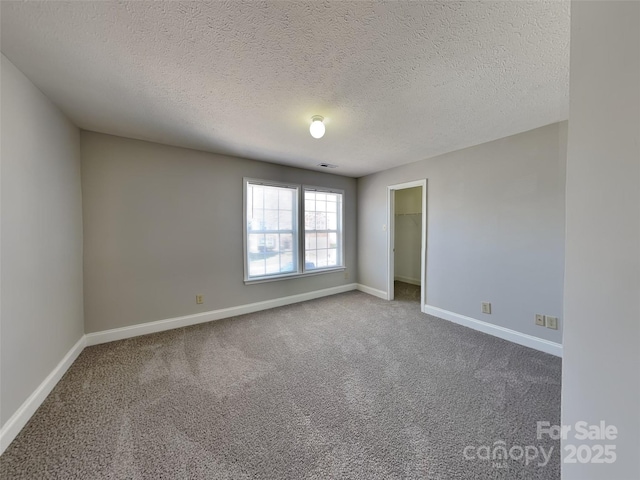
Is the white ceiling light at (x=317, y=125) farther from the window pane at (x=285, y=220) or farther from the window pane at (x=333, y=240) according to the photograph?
the window pane at (x=333, y=240)

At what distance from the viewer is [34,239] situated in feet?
5.62

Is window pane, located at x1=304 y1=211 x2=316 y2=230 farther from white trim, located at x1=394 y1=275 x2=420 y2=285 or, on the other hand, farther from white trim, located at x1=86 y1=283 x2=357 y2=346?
white trim, located at x1=394 y1=275 x2=420 y2=285

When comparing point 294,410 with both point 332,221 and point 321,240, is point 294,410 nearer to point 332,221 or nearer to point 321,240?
point 321,240

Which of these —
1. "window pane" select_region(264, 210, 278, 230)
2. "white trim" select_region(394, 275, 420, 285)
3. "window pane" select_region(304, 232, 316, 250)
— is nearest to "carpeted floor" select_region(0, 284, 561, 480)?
"window pane" select_region(264, 210, 278, 230)

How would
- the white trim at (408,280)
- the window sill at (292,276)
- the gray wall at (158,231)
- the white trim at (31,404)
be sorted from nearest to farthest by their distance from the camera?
the white trim at (31,404)
the gray wall at (158,231)
the window sill at (292,276)
the white trim at (408,280)

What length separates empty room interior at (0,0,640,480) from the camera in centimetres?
72

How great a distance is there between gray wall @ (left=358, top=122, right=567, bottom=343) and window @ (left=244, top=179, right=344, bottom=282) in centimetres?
158

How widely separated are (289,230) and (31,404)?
3054 millimetres

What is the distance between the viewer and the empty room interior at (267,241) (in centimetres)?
72

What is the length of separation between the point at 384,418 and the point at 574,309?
4.43ft

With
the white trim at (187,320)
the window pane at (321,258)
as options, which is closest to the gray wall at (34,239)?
the white trim at (187,320)

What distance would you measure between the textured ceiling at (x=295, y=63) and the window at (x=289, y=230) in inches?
52.9

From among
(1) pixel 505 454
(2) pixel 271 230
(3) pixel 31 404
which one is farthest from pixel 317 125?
(3) pixel 31 404

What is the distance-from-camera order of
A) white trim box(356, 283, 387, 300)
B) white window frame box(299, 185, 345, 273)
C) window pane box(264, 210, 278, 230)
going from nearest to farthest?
window pane box(264, 210, 278, 230)
white window frame box(299, 185, 345, 273)
white trim box(356, 283, 387, 300)
